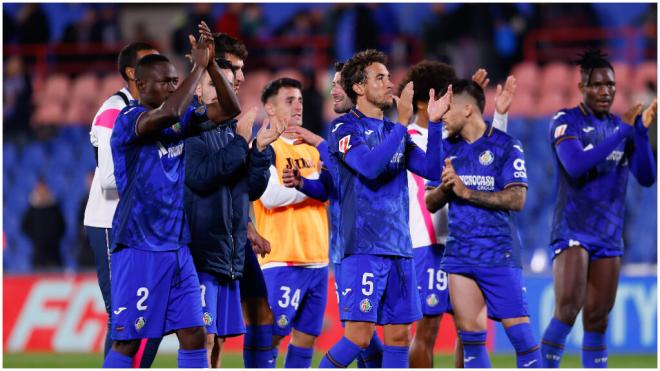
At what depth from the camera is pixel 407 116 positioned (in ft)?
20.5

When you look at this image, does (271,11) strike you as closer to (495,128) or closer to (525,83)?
(525,83)

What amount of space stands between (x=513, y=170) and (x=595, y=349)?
1.73 metres

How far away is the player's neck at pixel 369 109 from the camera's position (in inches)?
258

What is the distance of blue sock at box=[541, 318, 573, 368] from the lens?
7.66 metres

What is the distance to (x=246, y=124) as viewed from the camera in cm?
630

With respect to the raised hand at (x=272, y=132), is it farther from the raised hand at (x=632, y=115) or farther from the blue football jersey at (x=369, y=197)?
the raised hand at (x=632, y=115)

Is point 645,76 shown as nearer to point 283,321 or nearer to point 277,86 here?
point 277,86

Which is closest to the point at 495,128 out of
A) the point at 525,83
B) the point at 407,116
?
the point at 407,116

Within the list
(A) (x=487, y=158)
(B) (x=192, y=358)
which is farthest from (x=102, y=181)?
(A) (x=487, y=158)

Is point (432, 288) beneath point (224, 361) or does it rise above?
above

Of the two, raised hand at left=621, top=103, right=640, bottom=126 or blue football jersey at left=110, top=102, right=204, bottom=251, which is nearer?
blue football jersey at left=110, top=102, right=204, bottom=251

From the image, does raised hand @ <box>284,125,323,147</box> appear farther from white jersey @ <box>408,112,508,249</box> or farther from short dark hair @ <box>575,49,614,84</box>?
short dark hair @ <box>575,49,614,84</box>

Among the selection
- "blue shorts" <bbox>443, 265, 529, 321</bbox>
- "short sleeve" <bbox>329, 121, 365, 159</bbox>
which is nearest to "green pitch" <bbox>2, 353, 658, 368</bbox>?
"blue shorts" <bbox>443, 265, 529, 321</bbox>

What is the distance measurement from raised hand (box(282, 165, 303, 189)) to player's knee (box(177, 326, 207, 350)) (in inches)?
50.8
